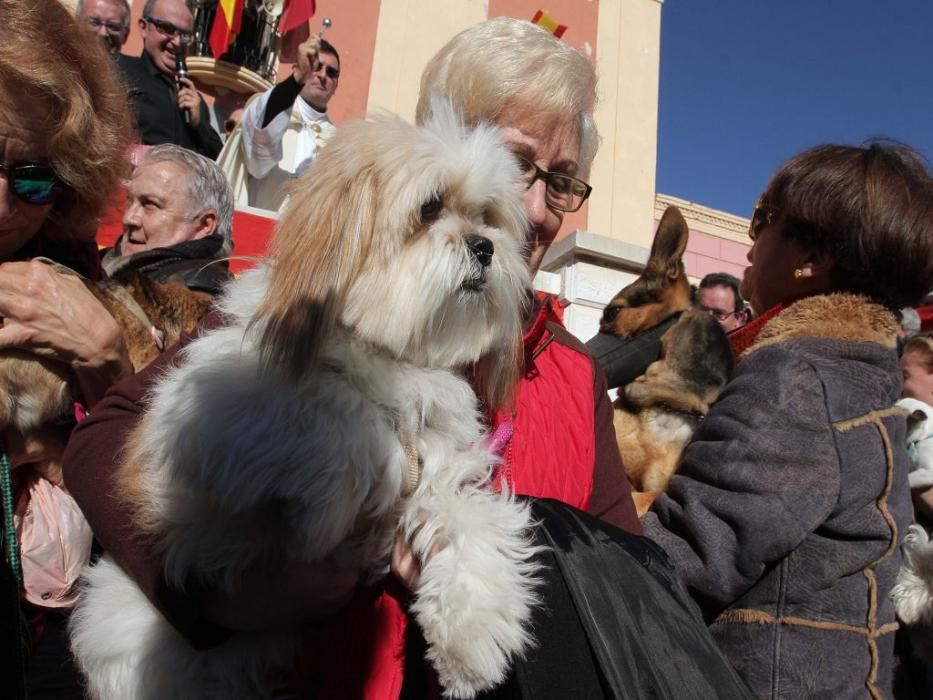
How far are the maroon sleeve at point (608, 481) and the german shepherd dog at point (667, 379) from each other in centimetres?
94

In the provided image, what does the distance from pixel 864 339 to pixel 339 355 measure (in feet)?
5.02

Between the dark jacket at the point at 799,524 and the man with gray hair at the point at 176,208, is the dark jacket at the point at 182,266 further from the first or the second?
the dark jacket at the point at 799,524

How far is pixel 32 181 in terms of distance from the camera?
1.82 metres

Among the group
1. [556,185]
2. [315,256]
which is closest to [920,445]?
[556,185]

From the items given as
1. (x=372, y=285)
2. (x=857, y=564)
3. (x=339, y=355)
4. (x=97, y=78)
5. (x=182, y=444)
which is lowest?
(x=857, y=564)

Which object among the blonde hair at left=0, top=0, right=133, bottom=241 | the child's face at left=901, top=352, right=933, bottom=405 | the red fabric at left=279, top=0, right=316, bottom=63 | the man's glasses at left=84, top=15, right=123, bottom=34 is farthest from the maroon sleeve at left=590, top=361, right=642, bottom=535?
the red fabric at left=279, top=0, right=316, bottom=63

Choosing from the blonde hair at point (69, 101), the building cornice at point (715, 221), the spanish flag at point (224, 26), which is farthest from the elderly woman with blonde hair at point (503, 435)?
the building cornice at point (715, 221)

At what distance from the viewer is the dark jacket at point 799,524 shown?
189 cm

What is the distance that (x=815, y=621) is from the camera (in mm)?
1937

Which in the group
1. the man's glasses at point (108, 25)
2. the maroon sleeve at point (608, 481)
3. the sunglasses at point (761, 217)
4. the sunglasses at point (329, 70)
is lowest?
the maroon sleeve at point (608, 481)

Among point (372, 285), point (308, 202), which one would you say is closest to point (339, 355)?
point (372, 285)

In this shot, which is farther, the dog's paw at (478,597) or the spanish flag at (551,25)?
the spanish flag at (551,25)

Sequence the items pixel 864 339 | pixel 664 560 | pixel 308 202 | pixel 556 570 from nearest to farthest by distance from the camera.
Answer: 1. pixel 556 570
2. pixel 664 560
3. pixel 308 202
4. pixel 864 339

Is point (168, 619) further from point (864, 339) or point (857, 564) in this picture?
point (864, 339)
